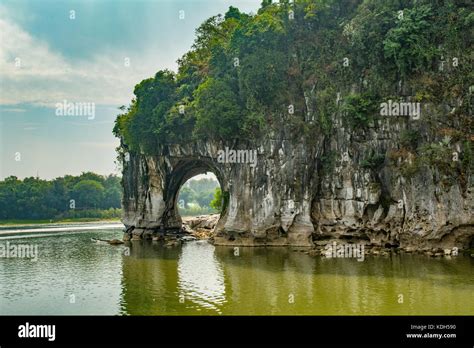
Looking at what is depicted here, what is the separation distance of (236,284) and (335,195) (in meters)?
12.4

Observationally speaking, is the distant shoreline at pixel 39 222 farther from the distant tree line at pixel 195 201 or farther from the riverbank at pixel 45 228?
the distant tree line at pixel 195 201

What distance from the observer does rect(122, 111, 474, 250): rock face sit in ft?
82.2

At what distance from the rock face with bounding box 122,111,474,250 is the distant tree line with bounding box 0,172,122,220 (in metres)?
42.8

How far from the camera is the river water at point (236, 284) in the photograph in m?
14.8

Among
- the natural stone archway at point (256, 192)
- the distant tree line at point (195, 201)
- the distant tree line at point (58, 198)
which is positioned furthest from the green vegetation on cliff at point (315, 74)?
the distant tree line at point (195, 201)

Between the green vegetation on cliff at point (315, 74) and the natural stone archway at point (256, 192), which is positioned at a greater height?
the green vegetation on cliff at point (315, 74)

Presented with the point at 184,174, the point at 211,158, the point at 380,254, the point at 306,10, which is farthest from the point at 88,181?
the point at 380,254

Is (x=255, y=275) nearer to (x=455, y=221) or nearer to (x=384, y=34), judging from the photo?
(x=455, y=221)

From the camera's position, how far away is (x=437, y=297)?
1547 centimetres

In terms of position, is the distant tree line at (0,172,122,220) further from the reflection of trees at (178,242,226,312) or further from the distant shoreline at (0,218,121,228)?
the reflection of trees at (178,242,226,312)

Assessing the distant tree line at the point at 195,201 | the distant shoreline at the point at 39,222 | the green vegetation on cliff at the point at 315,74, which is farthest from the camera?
the distant tree line at the point at 195,201

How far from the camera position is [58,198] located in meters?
73.5

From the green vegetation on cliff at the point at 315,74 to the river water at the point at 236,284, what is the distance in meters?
8.13

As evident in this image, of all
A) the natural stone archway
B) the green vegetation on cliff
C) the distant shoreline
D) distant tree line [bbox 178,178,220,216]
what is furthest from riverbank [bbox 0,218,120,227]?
distant tree line [bbox 178,178,220,216]
